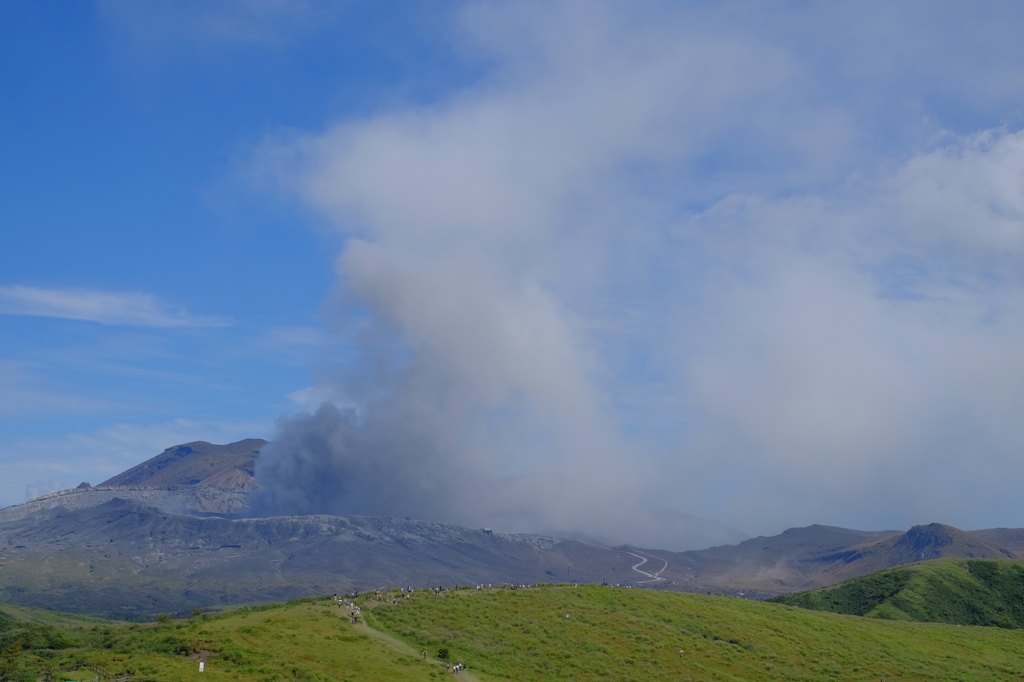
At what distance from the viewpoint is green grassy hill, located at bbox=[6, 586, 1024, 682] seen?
48.1 metres

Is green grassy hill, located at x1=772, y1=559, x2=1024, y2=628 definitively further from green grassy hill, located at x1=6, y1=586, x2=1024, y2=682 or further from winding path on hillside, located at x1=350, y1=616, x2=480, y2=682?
winding path on hillside, located at x1=350, y1=616, x2=480, y2=682

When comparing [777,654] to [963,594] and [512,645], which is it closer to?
[512,645]

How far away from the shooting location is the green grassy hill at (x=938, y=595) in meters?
133

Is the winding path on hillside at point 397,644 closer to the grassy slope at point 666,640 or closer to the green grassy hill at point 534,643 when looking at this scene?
the green grassy hill at point 534,643

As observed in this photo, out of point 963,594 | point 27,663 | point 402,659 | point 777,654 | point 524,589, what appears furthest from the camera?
point 963,594

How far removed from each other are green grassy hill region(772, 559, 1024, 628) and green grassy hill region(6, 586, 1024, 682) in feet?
123

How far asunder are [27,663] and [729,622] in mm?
61673

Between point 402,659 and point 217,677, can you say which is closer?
point 217,677

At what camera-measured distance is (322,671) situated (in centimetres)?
4841

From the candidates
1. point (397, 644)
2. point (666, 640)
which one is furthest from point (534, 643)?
point (666, 640)

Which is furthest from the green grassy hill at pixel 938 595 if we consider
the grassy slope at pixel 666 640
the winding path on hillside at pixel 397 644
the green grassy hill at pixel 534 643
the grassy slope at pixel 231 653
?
the grassy slope at pixel 231 653

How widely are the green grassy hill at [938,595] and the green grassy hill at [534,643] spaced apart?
37.5 metres

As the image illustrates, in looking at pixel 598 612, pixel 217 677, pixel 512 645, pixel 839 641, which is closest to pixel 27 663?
pixel 217 677

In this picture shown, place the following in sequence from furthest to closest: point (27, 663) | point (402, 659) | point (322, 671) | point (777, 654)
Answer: point (777, 654) < point (402, 659) < point (322, 671) < point (27, 663)
